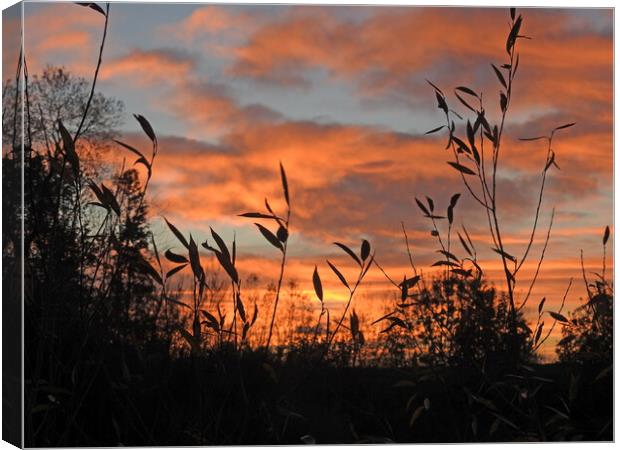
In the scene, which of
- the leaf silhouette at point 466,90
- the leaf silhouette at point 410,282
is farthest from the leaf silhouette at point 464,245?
the leaf silhouette at point 466,90

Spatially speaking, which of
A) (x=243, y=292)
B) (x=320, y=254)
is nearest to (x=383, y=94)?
(x=320, y=254)

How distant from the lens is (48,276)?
4312mm

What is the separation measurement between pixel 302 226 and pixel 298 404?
77 cm

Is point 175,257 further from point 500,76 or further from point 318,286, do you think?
point 500,76

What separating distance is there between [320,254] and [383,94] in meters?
0.78

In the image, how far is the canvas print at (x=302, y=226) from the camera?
4.34 meters

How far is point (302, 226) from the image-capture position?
175 inches

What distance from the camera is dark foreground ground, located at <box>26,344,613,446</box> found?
4.32 meters

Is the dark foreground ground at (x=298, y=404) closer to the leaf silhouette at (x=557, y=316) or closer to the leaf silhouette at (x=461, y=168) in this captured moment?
the leaf silhouette at (x=557, y=316)

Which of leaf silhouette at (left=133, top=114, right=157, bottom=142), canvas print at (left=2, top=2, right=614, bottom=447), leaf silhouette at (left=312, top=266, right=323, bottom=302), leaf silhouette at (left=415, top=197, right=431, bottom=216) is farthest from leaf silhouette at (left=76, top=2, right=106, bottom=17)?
leaf silhouette at (left=415, top=197, right=431, bottom=216)

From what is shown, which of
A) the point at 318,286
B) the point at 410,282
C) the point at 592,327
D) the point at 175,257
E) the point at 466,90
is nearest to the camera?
the point at 175,257

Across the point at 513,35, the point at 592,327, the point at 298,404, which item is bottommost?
the point at 298,404

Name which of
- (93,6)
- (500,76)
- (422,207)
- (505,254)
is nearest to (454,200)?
(422,207)

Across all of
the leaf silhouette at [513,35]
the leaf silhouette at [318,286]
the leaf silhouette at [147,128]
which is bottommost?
the leaf silhouette at [318,286]
